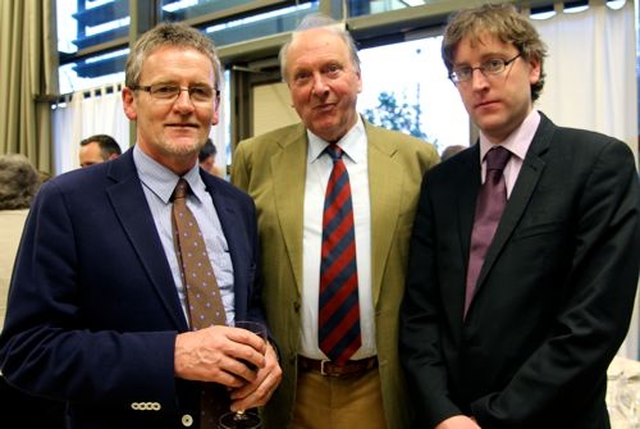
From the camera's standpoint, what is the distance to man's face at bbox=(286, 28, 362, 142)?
1.81 m

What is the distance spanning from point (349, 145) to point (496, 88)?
1.81ft

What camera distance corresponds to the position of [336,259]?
172 centimetres

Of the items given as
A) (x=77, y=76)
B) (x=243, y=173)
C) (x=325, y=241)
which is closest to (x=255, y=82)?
(x=77, y=76)

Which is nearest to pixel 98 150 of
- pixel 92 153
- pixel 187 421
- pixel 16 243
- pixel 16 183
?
pixel 92 153

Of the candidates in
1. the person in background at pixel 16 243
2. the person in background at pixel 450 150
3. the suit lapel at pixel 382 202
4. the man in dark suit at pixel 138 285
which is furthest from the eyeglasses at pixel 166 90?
the person in background at pixel 450 150

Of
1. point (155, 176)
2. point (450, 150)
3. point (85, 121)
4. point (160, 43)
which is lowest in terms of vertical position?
point (155, 176)

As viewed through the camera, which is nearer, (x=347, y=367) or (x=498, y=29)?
(x=498, y=29)

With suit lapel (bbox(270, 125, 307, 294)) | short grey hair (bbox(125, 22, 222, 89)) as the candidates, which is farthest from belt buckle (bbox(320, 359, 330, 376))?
short grey hair (bbox(125, 22, 222, 89))

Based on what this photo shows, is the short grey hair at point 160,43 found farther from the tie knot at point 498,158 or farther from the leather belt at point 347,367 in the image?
the leather belt at point 347,367

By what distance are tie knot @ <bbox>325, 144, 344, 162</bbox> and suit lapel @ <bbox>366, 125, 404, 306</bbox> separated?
3.8 inches

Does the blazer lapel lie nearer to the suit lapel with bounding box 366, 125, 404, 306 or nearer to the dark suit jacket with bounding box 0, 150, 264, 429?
the dark suit jacket with bounding box 0, 150, 264, 429

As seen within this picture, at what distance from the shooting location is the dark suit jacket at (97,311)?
1176mm

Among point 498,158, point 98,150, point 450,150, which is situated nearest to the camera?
point 498,158

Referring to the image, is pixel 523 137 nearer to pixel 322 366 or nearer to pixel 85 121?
pixel 322 366
